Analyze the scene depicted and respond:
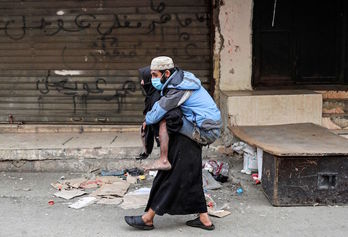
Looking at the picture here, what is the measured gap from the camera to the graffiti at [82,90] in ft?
22.4

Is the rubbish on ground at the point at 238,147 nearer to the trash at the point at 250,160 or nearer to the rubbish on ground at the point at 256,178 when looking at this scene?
the trash at the point at 250,160

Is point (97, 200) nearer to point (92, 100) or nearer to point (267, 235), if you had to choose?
point (267, 235)

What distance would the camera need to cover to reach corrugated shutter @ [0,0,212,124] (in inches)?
261

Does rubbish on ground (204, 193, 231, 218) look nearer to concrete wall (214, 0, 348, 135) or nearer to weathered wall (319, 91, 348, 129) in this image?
concrete wall (214, 0, 348, 135)

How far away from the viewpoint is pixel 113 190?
4992mm

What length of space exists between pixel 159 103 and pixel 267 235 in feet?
5.11

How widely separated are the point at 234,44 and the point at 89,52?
2.31 meters

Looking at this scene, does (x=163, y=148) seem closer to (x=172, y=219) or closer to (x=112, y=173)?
(x=172, y=219)

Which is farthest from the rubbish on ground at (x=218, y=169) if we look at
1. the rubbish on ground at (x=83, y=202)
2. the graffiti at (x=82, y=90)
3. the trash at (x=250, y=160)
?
the graffiti at (x=82, y=90)

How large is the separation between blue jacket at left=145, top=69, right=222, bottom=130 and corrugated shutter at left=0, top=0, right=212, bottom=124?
3.01 meters

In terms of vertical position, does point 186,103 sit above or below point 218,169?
above

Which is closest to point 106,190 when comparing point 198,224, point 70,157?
point 70,157

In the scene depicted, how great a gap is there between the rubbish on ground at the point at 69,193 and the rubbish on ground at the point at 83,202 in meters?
0.14

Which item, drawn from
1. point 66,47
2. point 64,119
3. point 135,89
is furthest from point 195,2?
point 64,119
